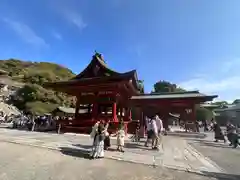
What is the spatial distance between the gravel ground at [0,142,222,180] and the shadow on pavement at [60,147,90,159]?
34 cm

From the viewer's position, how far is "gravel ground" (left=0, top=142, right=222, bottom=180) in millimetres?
5258

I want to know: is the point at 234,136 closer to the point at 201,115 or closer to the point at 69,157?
the point at 69,157

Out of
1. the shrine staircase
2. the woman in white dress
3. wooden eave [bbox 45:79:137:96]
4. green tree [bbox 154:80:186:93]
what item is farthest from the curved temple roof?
green tree [bbox 154:80:186:93]

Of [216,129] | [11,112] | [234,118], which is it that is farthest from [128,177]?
[234,118]

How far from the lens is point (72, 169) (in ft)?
19.3

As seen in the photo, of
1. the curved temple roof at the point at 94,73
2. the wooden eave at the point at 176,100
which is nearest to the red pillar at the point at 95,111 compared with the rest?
the curved temple roof at the point at 94,73

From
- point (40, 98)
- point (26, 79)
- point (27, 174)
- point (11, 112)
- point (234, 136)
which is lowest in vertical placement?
point (27, 174)

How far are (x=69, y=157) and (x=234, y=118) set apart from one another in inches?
1999

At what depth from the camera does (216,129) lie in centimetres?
1506

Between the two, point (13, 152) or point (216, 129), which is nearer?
point (13, 152)

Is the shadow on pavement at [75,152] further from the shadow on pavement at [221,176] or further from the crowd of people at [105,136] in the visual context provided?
the shadow on pavement at [221,176]

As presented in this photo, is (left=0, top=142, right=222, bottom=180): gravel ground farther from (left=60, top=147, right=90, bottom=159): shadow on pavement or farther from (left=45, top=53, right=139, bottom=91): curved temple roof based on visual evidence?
(left=45, top=53, right=139, bottom=91): curved temple roof

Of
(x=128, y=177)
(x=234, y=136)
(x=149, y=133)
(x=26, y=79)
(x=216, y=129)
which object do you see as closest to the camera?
(x=128, y=177)

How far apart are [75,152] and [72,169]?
2462 millimetres
